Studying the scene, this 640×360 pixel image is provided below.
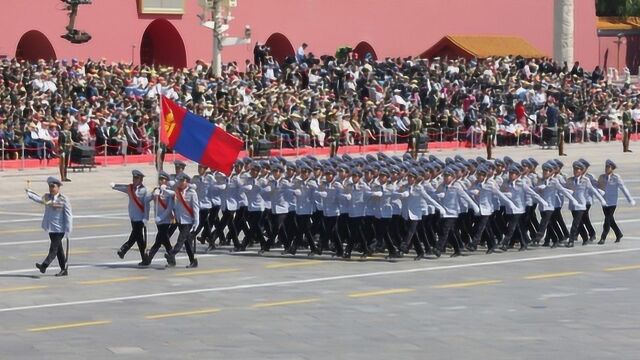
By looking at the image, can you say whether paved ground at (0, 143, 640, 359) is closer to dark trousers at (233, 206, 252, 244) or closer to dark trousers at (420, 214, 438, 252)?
dark trousers at (420, 214, 438, 252)

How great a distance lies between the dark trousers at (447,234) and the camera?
1164 inches

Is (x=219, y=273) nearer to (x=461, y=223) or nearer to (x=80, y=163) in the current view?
(x=461, y=223)

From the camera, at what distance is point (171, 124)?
97.7ft

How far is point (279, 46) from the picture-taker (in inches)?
2623

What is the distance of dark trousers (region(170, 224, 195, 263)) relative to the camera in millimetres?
27609

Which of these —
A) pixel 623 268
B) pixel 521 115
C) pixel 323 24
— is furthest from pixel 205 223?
pixel 323 24

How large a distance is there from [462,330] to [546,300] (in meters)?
3.20

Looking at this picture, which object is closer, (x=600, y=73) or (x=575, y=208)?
(x=575, y=208)

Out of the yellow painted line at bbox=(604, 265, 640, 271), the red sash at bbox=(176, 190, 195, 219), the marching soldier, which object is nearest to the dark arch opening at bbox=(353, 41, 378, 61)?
the marching soldier

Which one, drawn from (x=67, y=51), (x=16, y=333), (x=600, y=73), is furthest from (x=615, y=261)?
(x=600, y=73)

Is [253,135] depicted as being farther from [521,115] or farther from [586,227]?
[586,227]

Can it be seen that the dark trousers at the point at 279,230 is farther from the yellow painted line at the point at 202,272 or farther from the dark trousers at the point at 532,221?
the dark trousers at the point at 532,221

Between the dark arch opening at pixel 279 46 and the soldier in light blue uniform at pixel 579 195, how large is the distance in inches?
1384

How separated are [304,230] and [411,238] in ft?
6.50
